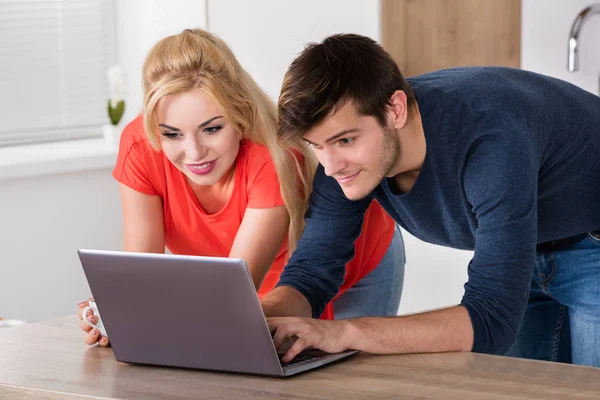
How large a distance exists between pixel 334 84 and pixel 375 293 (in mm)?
779

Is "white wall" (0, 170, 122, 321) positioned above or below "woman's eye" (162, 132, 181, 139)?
below

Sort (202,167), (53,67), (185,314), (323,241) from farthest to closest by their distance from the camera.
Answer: (53,67)
(202,167)
(323,241)
(185,314)

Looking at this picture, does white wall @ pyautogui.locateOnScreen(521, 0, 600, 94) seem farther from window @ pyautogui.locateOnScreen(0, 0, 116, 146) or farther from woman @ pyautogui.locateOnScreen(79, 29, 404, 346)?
window @ pyautogui.locateOnScreen(0, 0, 116, 146)

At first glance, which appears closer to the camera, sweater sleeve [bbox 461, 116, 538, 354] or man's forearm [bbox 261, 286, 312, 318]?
sweater sleeve [bbox 461, 116, 538, 354]

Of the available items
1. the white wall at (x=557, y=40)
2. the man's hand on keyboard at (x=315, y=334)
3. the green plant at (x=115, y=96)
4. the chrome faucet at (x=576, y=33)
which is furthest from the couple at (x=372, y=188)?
the green plant at (x=115, y=96)

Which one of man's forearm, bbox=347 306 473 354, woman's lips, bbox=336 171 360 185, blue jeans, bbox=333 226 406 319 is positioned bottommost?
blue jeans, bbox=333 226 406 319

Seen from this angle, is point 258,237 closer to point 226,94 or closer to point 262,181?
point 262,181

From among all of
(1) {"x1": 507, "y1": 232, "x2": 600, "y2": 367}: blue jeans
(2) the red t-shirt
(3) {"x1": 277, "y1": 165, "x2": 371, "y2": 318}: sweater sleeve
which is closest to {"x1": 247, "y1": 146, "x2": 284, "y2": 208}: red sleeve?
(2) the red t-shirt

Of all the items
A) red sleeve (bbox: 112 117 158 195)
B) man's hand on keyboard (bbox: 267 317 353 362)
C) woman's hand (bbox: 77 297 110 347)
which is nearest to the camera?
man's hand on keyboard (bbox: 267 317 353 362)

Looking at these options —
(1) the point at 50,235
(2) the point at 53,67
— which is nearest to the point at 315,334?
(1) the point at 50,235

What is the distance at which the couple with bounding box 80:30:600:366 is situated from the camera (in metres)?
1.63

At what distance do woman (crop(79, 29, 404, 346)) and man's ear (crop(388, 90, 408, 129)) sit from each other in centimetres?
35

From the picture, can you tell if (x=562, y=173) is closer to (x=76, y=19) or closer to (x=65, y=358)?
(x=65, y=358)

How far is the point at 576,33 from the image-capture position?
338 centimetres
